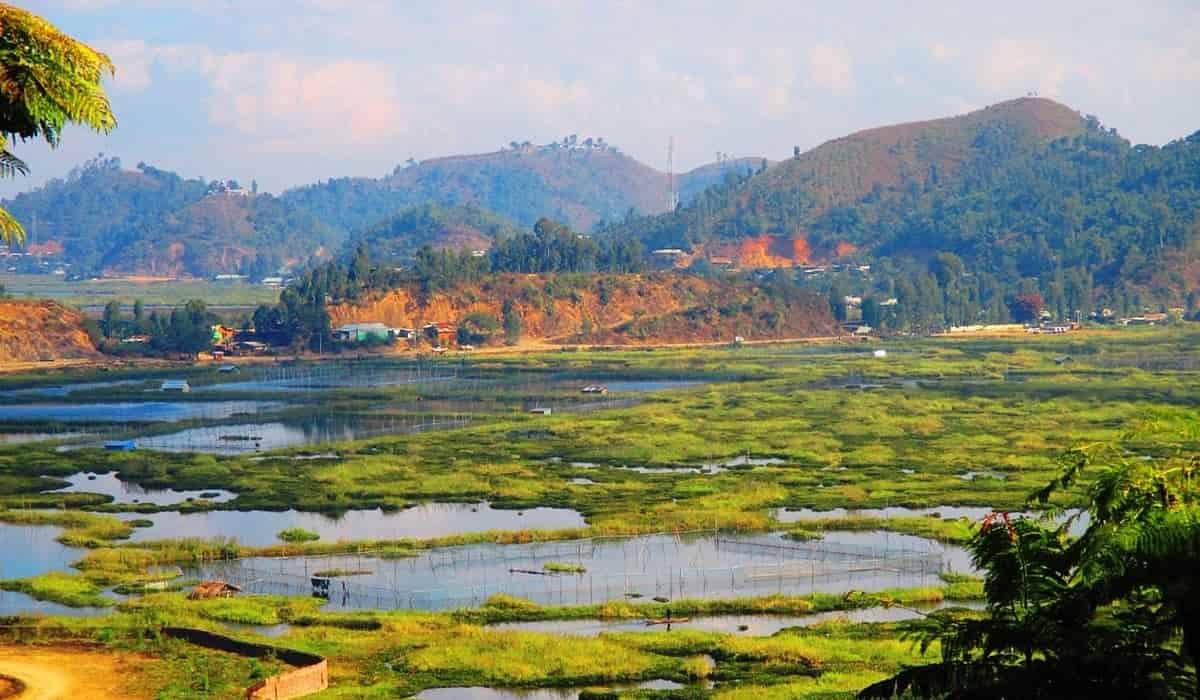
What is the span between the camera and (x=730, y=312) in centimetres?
14650

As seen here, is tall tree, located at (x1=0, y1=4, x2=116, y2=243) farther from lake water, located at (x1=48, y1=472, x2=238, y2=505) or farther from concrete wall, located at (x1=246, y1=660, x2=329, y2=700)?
lake water, located at (x1=48, y1=472, x2=238, y2=505)

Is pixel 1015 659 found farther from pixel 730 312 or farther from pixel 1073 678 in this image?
pixel 730 312

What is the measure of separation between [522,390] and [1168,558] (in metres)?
84.9

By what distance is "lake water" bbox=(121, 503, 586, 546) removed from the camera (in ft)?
162

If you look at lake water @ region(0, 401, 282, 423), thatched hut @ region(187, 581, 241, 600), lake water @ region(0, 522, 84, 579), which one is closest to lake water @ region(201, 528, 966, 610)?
thatched hut @ region(187, 581, 241, 600)

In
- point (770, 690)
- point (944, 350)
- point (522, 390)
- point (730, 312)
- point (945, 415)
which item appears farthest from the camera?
point (730, 312)

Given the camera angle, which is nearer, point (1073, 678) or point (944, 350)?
point (1073, 678)

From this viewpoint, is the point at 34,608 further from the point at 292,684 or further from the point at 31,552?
the point at 292,684

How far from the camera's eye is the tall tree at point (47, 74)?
1520 cm

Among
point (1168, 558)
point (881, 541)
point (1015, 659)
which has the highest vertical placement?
point (1168, 558)

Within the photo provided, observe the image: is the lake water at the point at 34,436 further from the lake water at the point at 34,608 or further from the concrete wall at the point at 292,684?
the concrete wall at the point at 292,684

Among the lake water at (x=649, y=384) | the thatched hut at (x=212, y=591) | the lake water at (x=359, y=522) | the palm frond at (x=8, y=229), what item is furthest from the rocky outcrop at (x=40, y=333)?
the palm frond at (x=8, y=229)

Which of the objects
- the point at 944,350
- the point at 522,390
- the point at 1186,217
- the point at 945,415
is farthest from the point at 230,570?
the point at 1186,217

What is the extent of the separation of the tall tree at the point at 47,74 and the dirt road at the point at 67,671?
1394 cm
